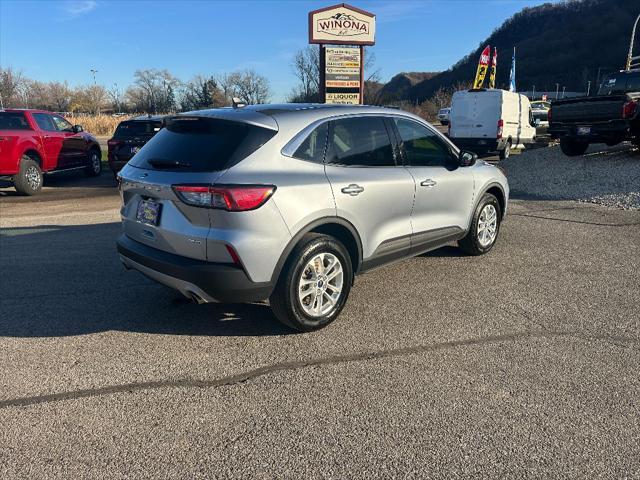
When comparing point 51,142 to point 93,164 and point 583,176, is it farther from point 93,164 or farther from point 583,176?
point 583,176

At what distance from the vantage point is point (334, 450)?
2518 mm

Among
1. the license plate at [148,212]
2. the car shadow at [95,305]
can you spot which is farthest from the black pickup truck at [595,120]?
the license plate at [148,212]

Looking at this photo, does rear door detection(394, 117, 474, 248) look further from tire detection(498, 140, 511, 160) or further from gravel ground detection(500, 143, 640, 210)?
tire detection(498, 140, 511, 160)

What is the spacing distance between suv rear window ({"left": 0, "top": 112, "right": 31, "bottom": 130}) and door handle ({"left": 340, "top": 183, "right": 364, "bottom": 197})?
10358 millimetres

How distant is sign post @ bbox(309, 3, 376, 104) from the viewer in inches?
583

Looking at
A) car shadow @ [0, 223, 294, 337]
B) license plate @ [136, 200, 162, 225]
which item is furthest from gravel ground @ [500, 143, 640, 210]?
license plate @ [136, 200, 162, 225]

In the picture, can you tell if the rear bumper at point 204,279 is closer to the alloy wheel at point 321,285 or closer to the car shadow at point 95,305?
the alloy wheel at point 321,285

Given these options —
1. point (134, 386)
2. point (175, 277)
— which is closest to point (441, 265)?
point (175, 277)

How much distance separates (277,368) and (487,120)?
1527 cm

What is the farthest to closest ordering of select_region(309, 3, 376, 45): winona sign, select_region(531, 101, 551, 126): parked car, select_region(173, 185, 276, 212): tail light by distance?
select_region(531, 101, 551, 126): parked car, select_region(309, 3, 376, 45): winona sign, select_region(173, 185, 276, 212): tail light

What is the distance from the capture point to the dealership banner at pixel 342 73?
1501 centimetres

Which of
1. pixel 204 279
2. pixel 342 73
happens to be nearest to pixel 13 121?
pixel 342 73

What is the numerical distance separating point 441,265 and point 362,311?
164cm

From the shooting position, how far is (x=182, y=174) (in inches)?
135
